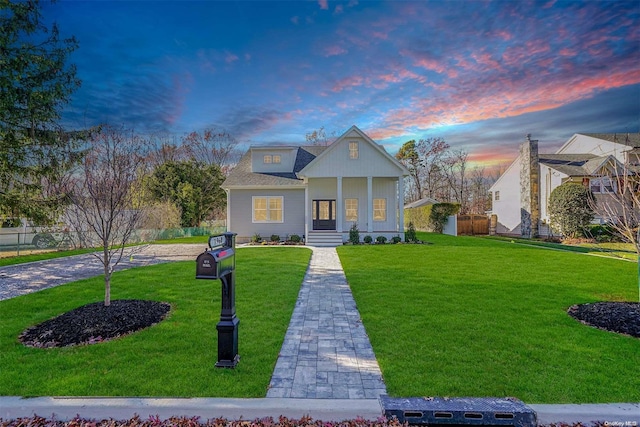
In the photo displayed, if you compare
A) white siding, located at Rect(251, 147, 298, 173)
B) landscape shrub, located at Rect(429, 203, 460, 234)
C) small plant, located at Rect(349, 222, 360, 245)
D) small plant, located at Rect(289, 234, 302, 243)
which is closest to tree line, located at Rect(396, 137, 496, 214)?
landscape shrub, located at Rect(429, 203, 460, 234)

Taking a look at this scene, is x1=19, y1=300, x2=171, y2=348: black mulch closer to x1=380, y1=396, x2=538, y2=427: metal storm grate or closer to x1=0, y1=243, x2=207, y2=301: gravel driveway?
x1=0, y1=243, x2=207, y2=301: gravel driveway

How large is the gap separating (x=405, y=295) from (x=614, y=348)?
3333mm

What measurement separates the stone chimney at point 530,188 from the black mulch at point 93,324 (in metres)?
24.2

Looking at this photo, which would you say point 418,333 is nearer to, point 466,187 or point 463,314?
point 463,314

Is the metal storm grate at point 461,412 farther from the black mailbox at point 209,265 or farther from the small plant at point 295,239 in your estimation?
the small plant at point 295,239

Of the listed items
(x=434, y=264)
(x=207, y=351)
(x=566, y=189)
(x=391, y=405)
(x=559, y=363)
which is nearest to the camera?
(x=391, y=405)

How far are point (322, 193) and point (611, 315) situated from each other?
48.5ft

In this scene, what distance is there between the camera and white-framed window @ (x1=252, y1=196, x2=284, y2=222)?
59.5 feet

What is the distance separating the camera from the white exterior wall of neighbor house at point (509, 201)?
78.1 feet

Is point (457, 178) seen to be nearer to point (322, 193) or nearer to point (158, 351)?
point (322, 193)

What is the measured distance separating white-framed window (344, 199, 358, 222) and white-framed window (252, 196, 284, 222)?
4071mm

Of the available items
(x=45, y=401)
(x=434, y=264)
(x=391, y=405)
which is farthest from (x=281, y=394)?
(x=434, y=264)

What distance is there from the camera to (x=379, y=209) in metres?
18.7

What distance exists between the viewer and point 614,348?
154 inches
